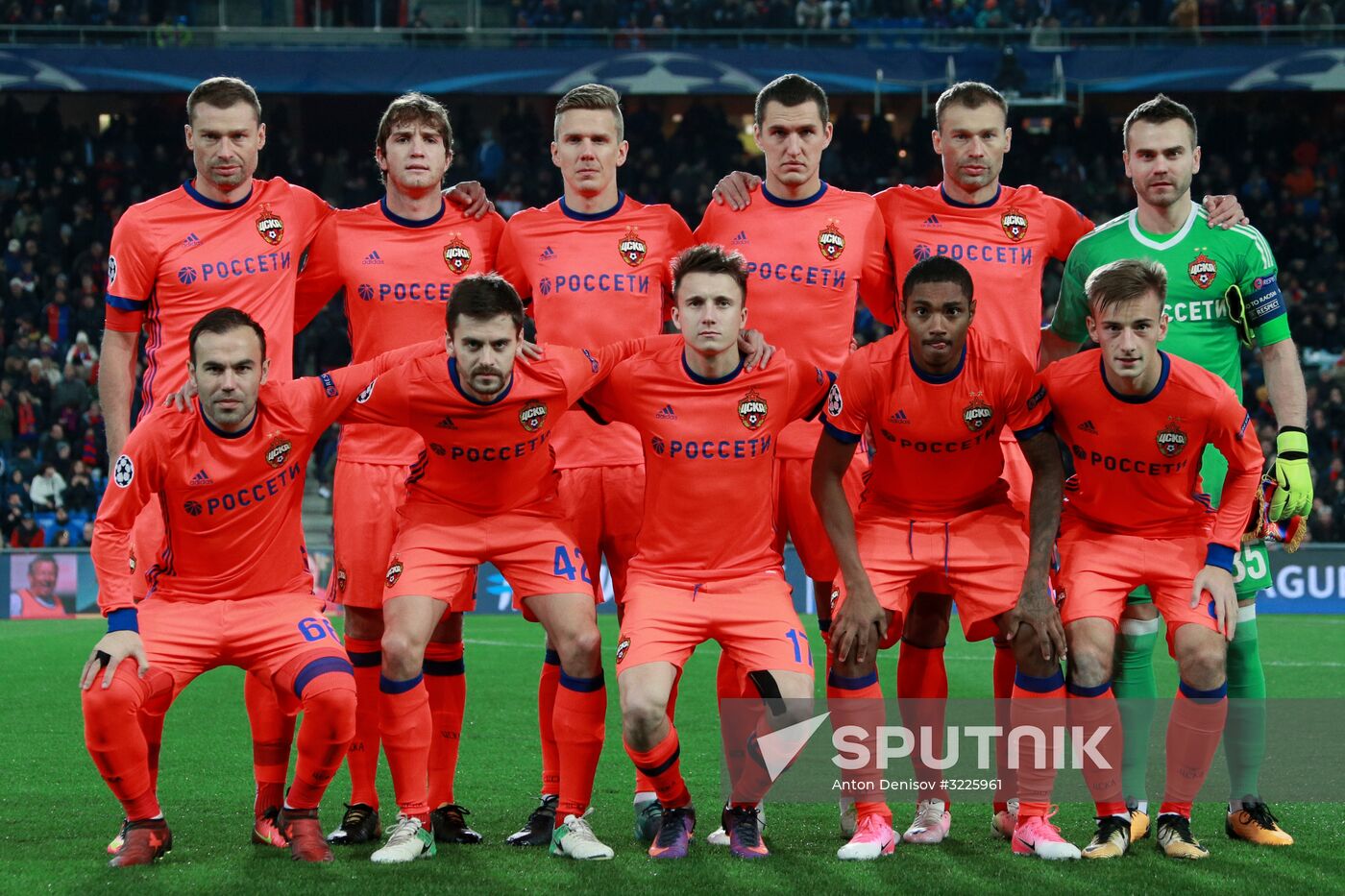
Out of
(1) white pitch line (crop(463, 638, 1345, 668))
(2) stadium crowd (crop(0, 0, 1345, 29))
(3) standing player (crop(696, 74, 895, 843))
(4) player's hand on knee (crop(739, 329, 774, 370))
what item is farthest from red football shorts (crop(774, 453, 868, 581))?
(2) stadium crowd (crop(0, 0, 1345, 29))

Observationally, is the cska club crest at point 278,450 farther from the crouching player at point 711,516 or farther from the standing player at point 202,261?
the crouching player at point 711,516

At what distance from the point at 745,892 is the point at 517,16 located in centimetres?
2229

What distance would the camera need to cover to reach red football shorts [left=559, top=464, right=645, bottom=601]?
6000 millimetres

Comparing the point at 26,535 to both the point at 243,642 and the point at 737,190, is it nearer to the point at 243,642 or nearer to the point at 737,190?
→ the point at 243,642

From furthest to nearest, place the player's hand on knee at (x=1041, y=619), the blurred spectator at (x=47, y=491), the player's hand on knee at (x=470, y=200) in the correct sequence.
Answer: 1. the blurred spectator at (x=47, y=491)
2. the player's hand on knee at (x=470, y=200)
3. the player's hand on knee at (x=1041, y=619)

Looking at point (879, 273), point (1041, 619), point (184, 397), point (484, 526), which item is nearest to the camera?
point (1041, 619)

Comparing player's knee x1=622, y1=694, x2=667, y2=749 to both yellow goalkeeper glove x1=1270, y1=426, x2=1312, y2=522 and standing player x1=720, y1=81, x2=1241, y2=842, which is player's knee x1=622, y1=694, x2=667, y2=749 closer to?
standing player x1=720, y1=81, x2=1241, y2=842

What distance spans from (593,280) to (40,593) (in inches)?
482

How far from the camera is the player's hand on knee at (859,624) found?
17.7ft

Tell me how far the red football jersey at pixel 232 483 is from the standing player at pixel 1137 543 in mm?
2518

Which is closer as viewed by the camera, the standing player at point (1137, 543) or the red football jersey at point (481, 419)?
the standing player at point (1137, 543)

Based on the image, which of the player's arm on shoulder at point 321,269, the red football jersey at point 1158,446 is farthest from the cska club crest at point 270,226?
the red football jersey at point 1158,446

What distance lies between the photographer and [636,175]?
24781mm

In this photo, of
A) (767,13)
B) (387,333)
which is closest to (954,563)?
(387,333)
